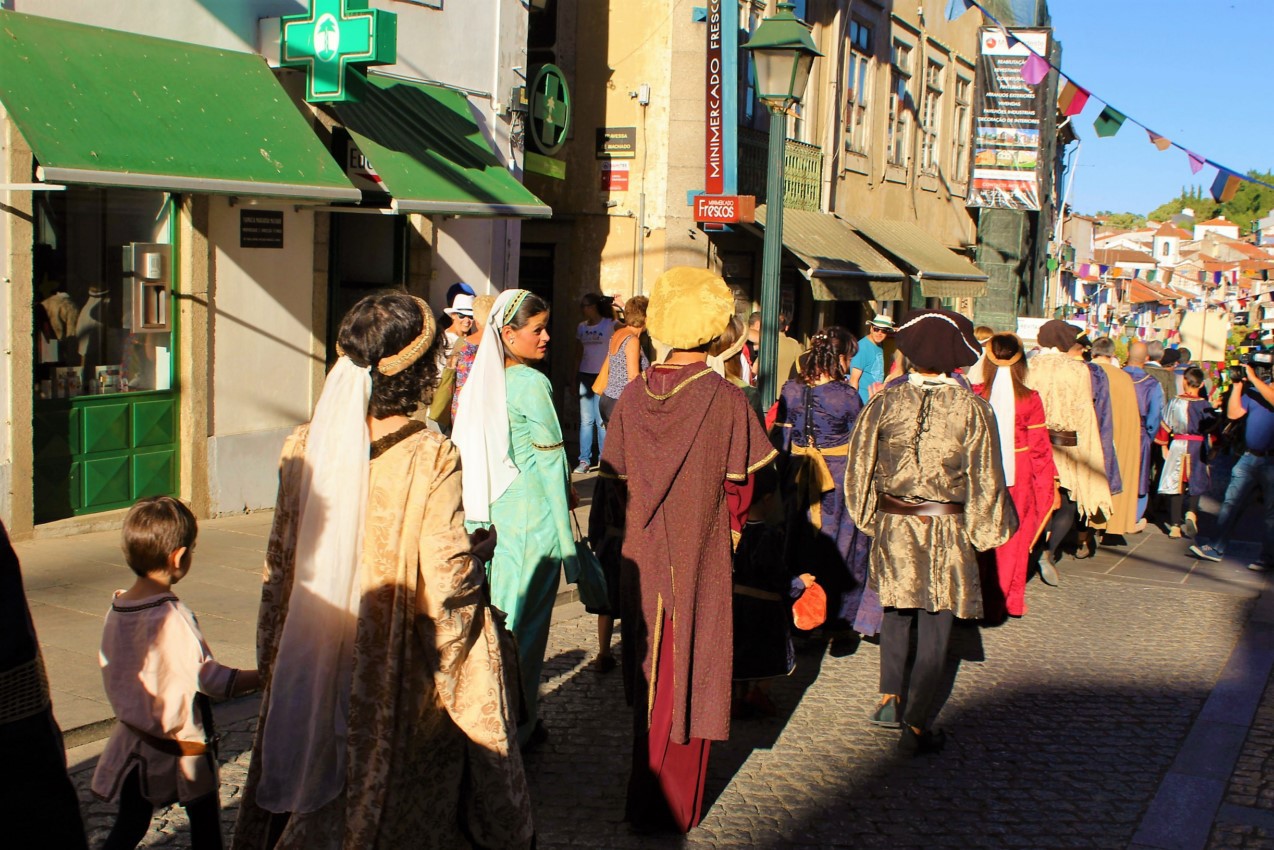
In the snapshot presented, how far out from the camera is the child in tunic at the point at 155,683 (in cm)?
374

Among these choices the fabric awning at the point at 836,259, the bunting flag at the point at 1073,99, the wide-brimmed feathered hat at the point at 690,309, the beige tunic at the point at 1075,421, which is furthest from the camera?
the fabric awning at the point at 836,259

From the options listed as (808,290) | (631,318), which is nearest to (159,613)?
(631,318)

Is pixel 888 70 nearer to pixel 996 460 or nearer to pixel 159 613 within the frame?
pixel 996 460

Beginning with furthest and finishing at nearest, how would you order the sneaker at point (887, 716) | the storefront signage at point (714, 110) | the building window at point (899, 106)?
1. the building window at point (899, 106)
2. the storefront signage at point (714, 110)
3. the sneaker at point (887, 716)

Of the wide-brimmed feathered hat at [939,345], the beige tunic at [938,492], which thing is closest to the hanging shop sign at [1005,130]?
the wide-brimmed feathered hat at [939,345]

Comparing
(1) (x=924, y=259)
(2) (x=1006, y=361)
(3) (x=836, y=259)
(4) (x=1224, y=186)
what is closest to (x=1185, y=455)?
(2) (x=1006, y=361)

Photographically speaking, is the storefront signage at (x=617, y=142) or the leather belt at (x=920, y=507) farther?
the storefront signage at (x=617, y=142)

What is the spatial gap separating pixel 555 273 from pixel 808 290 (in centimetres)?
604

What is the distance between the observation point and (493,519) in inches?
213

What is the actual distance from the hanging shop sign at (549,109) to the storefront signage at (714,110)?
7.98 feet

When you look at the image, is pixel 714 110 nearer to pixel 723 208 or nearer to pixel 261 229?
pixel 723 208

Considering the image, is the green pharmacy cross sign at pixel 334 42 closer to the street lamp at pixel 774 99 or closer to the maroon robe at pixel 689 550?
the street lamp at pixel 774 99

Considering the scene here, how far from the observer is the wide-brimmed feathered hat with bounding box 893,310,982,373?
598 centimetres

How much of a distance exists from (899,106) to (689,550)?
22.0 m
